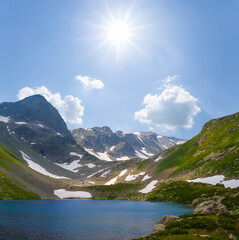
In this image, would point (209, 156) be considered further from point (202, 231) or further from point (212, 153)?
point (202, 231)

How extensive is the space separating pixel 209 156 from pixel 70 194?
319 ft

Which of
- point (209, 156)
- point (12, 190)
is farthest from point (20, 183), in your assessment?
point (209, 156)

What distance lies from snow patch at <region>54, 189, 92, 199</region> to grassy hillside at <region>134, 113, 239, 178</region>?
2198 inches

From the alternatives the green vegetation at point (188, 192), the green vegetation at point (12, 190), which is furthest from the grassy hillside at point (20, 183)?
the green vegetation at point (188, 192)

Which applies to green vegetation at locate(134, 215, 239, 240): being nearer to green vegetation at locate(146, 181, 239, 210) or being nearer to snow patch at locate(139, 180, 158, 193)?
green vegetation at locate(146, 181, 239, 210)

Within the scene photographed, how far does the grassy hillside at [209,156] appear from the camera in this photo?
354ft

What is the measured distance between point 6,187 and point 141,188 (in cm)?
8523

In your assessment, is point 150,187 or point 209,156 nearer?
point 209,156

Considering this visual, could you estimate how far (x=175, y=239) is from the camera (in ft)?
77.5

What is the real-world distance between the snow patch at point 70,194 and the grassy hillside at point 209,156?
55819mm

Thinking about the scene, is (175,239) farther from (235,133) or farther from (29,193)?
(235,133)

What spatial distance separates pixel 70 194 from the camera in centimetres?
14812

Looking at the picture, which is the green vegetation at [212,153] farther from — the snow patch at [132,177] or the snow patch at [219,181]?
the snow patch at [132,177]

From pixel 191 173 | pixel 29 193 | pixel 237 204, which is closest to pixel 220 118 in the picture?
pixel 191 173
